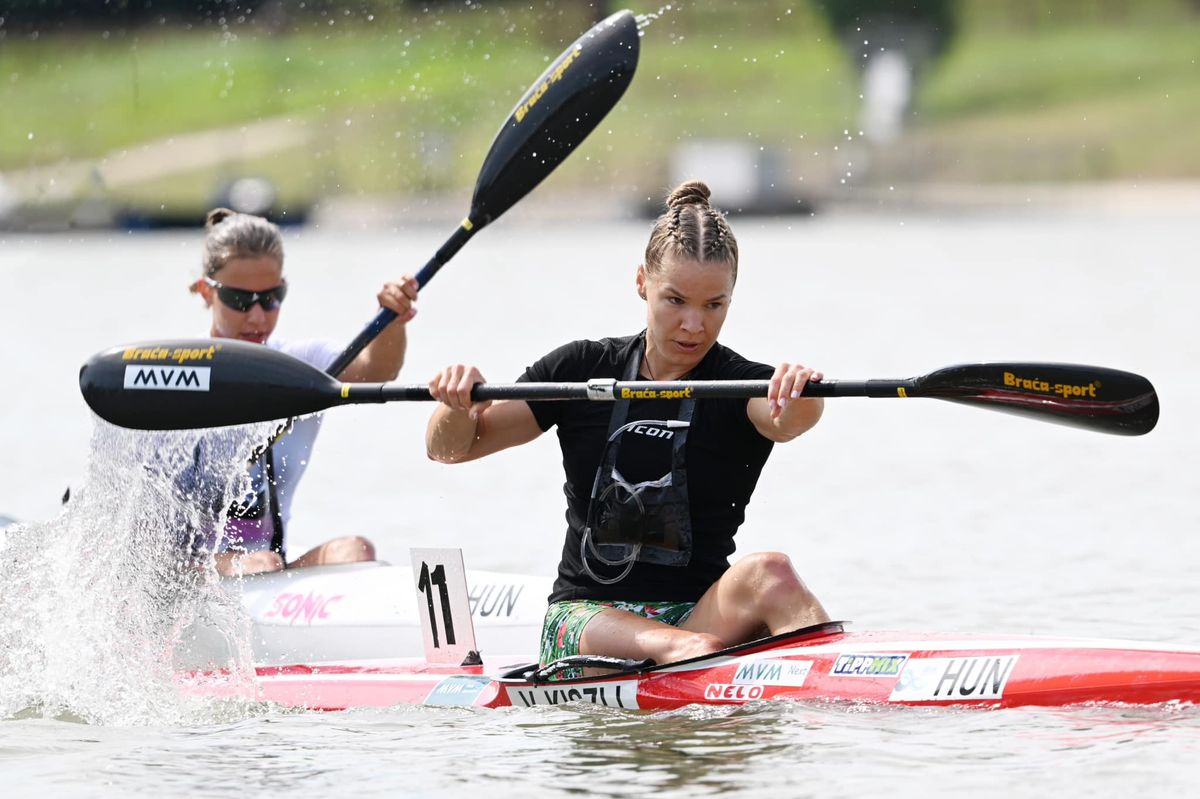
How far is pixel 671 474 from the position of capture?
5316mm

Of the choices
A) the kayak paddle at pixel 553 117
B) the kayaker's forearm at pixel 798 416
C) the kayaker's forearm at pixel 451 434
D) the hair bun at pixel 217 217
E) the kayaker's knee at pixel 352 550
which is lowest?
the kayaker's knee at pixel 352 550

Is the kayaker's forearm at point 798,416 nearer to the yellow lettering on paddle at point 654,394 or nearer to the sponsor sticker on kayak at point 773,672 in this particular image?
the yellow lettering on paddle at point 654,394

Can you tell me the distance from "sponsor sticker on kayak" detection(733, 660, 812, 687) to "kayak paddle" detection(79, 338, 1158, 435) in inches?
29.6

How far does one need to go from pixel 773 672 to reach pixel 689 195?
1.36m

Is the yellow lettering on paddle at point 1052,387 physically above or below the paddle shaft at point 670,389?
below

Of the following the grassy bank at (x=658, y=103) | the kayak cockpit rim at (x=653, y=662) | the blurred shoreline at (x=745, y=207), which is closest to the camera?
the kayak cockpit rim at (x=653, y=662)

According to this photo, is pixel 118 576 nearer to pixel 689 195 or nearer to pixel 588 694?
pixel 588 694

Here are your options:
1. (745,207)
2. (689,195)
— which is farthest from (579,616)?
(745,207)

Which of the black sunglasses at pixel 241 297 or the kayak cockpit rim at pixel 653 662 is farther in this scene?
the black sunglasses at pixel 241 297

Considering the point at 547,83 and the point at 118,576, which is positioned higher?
the point at 547,83

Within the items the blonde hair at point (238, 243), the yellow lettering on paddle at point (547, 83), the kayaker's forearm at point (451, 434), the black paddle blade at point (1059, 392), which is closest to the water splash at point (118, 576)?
the blonde hair at point (238, 243)

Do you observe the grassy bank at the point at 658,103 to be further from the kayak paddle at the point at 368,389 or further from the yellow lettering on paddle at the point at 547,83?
the kayak paddle at the point at 368,389

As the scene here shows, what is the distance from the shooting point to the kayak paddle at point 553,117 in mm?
7395

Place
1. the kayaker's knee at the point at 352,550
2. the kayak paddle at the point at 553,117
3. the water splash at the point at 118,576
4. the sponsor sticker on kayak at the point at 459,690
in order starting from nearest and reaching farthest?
the sponsor sticker on kayak at the point at 459,690
the water splash at the point at 118,576
the kayaker's knee at the point at 352,550
the kayak paddle at the point at 553,117
